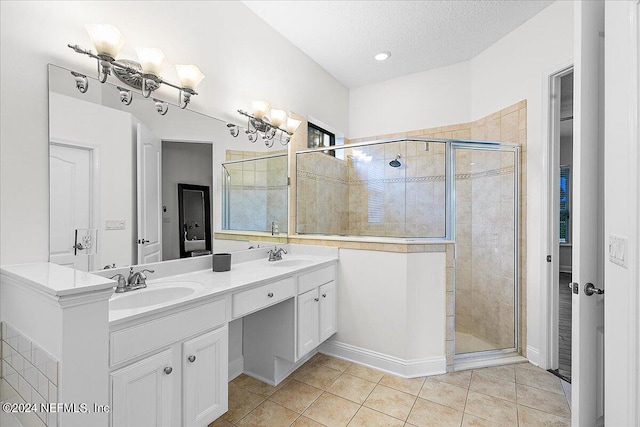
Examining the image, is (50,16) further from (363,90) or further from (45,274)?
(363,90)

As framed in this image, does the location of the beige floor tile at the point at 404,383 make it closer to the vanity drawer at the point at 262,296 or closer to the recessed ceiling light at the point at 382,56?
the vanity drawer at the point at 262,296

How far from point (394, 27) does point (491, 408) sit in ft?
9.90

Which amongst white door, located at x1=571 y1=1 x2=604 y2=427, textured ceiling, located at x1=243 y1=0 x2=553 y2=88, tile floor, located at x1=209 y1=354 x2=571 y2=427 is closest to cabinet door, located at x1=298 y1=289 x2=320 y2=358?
tile floor, located at x1=209 y1=354 x2=571 y2=427

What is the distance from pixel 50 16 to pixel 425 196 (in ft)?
8.38

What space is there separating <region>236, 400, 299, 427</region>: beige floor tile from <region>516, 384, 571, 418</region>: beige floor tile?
58.9 inches

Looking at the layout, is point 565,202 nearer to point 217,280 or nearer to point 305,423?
point 305,423

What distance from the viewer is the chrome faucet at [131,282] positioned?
1.58 meters

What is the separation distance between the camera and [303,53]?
3164 mm

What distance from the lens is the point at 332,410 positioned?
6.39 ft

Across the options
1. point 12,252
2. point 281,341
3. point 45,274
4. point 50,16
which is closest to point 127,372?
point 45,274

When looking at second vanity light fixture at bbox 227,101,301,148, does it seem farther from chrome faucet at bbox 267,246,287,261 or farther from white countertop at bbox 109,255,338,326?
white countertop at bbox 109,255,338,326

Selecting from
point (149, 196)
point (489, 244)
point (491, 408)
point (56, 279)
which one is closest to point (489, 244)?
point (489, 244)

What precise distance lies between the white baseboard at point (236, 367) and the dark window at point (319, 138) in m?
2.02

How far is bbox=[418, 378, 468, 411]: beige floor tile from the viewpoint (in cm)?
201
